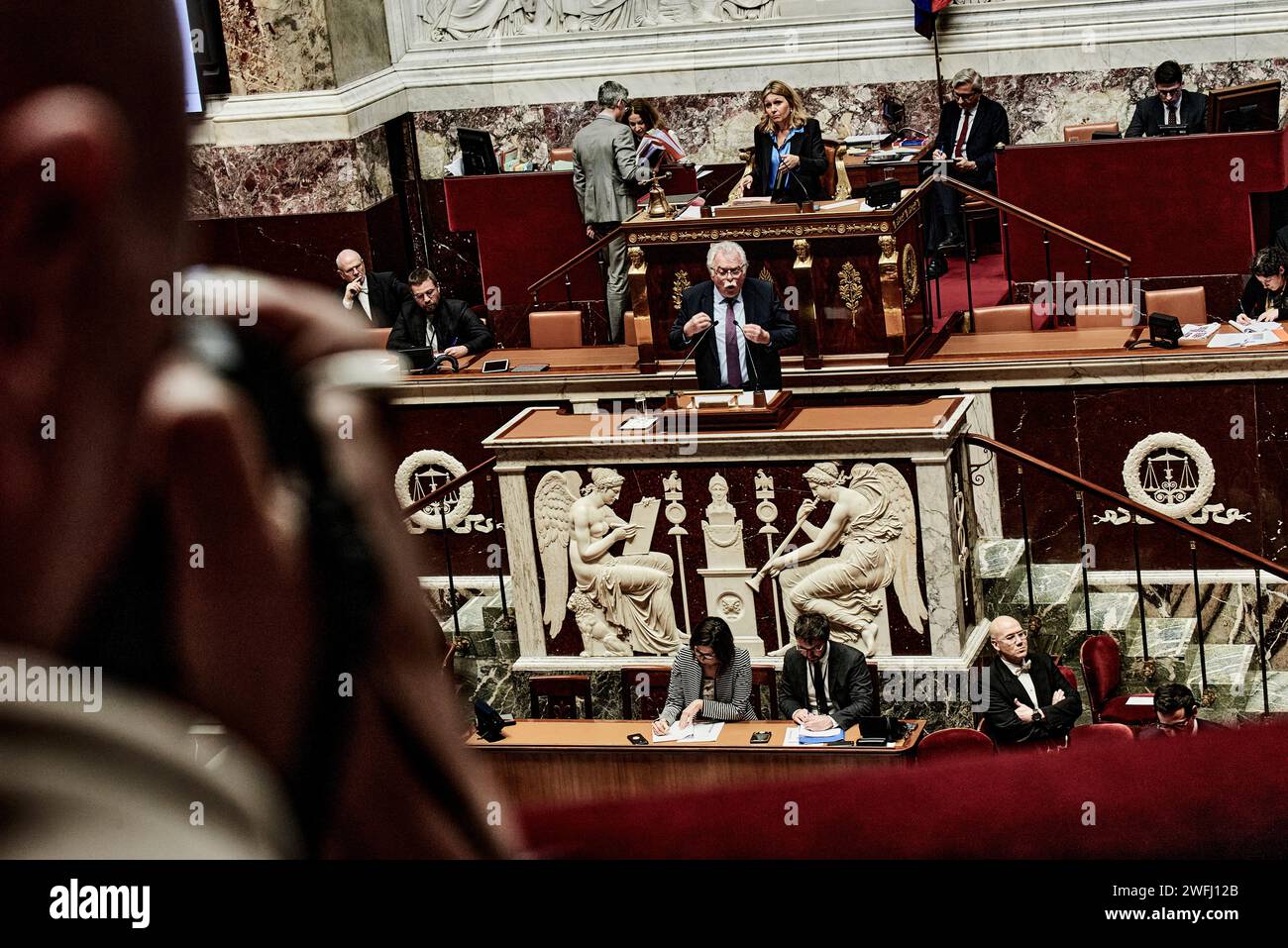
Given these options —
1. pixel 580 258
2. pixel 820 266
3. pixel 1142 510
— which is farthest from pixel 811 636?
pixel 580 258

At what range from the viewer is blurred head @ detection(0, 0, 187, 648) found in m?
→ 1.00

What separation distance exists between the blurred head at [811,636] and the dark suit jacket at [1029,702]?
611 mm

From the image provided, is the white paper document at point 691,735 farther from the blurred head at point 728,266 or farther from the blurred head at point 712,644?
the blurred head at point 728,266

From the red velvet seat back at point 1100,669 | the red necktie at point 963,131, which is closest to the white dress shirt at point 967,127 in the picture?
the red necktie at point 963,131

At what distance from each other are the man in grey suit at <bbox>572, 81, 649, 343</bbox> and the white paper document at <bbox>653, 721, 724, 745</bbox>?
12.5ft

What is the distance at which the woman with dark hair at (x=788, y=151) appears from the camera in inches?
341

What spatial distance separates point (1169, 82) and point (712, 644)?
4891 mm

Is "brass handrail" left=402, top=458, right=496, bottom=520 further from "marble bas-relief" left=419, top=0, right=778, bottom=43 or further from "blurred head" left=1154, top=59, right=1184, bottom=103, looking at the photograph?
"marble bas-relief" left=419, top=0, right=778, bottom=43

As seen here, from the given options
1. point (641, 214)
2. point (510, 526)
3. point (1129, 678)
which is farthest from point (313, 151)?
point (1129, 678)

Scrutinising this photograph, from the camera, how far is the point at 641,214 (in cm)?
890

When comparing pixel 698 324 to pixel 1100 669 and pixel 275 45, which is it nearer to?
pixel 1100 669

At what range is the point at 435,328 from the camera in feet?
29.1

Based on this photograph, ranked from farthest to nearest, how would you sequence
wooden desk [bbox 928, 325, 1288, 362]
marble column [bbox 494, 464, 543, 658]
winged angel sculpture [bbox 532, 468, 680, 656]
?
1. wooden desk [bbox 928, 325, 1288, 362]
2. marble column [bbox 494, 464, 543, 658]
3. winged angel sculpture [bbox 532, 468, 680, 656]

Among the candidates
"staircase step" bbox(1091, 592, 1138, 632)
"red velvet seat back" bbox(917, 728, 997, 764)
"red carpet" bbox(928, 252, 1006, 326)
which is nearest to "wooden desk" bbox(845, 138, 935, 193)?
"red carpet" bbox(928, 252, 1006, 326)
